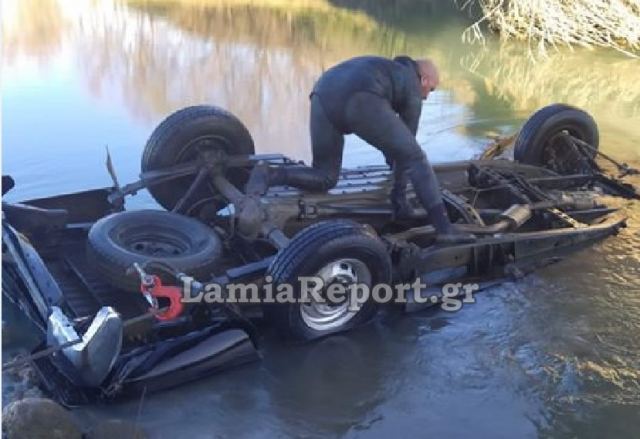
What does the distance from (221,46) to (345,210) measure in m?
9.94

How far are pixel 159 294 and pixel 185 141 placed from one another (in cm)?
207

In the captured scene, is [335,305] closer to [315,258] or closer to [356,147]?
[315,258]

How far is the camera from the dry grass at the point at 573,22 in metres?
16.2

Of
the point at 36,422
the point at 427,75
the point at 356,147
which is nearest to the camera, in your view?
the point at 36,422

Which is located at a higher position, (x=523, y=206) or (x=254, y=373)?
(x=523, y=206)

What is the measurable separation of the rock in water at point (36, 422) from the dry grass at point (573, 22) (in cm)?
1380

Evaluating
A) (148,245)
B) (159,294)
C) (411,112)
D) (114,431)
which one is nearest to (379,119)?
(411,112)

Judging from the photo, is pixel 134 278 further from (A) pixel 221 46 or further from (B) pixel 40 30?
(B) pixel 40 30

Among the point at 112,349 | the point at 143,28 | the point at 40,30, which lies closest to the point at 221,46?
the point at 143,28

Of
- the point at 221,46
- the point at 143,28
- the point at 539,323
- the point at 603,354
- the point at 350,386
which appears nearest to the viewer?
the point at 350,386

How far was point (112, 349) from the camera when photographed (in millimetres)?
4316

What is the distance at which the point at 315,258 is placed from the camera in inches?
194

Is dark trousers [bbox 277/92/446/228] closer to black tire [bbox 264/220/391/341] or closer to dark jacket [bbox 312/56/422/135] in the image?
dark jacket [bbox 312/56/422/135]

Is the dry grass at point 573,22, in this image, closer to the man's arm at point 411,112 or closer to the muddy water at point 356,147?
the muddy water at point 356,147
